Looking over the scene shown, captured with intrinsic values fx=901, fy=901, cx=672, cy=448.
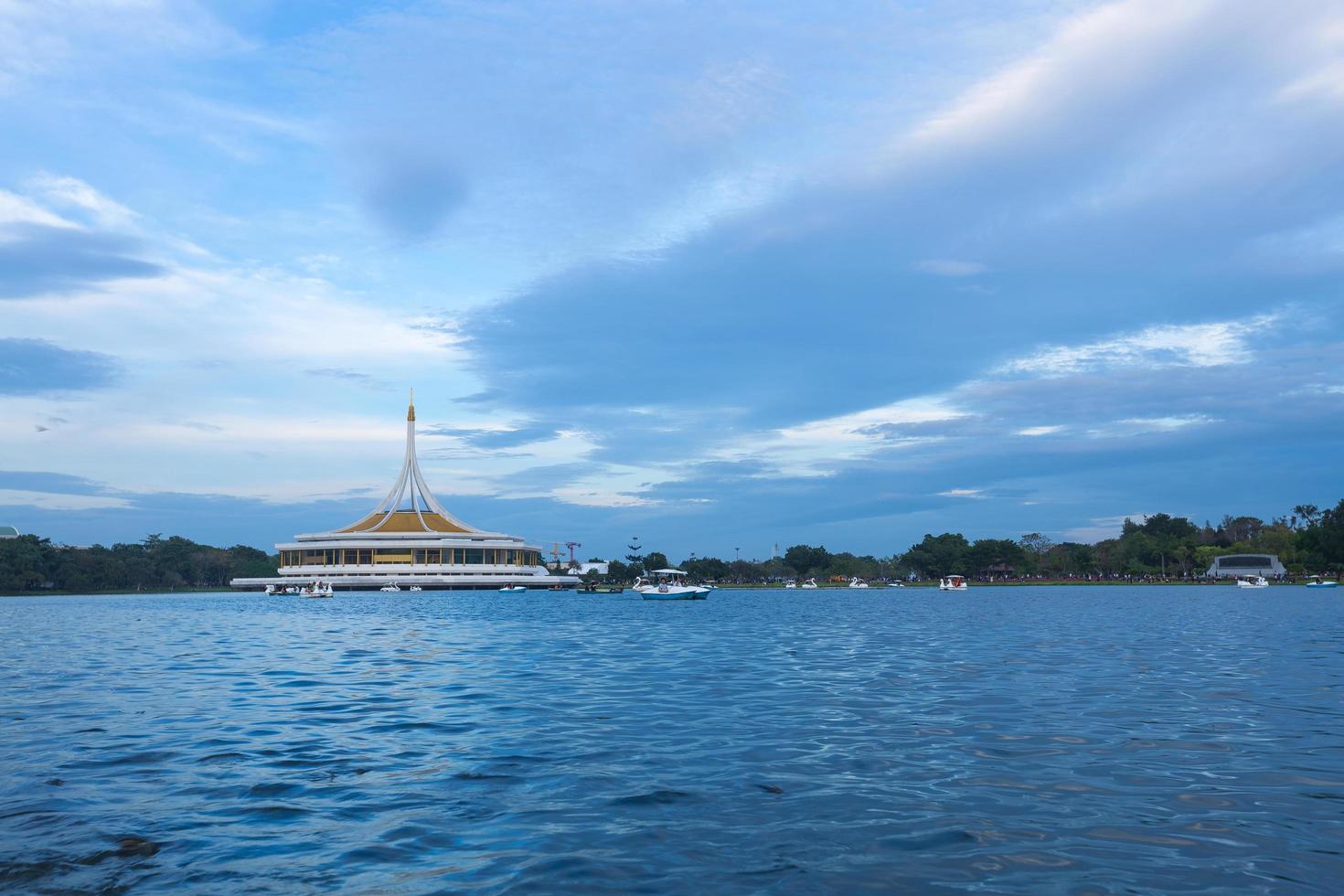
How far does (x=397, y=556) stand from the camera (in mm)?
168750

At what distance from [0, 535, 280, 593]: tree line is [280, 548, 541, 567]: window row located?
77.7ft

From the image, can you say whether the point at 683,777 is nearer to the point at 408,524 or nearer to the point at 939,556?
the point at 408,524

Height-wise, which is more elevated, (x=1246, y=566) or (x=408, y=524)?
(x=408, y=524)

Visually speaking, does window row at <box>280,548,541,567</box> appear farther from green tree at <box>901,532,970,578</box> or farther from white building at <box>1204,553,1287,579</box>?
white building at <box>1204,553,1287,579</box>

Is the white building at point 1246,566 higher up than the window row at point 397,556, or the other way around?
the window row at point 397,556

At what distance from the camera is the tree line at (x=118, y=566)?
137250mm

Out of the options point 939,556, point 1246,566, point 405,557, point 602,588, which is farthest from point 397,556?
point 1246,566

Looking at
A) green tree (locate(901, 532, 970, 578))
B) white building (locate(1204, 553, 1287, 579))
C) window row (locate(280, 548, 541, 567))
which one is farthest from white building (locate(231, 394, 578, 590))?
white building (locate(1204, 553, 1287, 579))

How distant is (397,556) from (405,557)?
5.38 feet

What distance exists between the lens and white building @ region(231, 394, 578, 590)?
542ft

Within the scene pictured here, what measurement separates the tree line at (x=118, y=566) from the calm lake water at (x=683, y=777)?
5323 inches

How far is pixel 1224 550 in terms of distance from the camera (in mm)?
183625

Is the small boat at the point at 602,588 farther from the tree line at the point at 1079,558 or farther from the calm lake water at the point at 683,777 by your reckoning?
the calm lake water at the point at 683,777

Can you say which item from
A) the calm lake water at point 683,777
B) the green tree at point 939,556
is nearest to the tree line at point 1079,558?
the green tree at point 939,556
